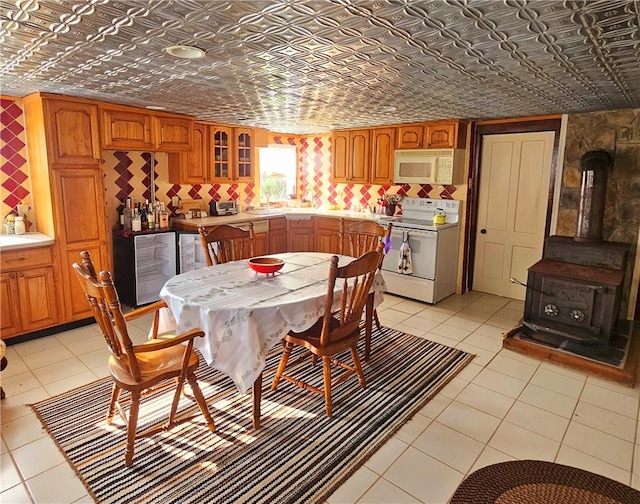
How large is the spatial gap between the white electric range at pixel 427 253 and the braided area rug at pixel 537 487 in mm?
2897

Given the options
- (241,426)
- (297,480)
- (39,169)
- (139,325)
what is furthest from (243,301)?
(39,169)

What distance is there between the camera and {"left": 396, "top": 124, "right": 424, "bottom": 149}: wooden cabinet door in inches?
198

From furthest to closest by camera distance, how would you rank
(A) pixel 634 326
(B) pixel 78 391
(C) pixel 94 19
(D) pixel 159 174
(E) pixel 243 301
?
1. (D) pixel 159 174
2. (A) pixel 634 326
3. (B) pixel 78 391
4. (E) pixel 243 301
5. (C) pixel 94 19

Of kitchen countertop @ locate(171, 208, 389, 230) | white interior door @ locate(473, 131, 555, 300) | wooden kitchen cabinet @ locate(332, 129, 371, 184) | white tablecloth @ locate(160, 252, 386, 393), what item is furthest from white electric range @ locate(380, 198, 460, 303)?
white tablecloth @ locate(160, 252, 386, 393)

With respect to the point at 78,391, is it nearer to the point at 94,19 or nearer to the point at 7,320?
the point at 7,320

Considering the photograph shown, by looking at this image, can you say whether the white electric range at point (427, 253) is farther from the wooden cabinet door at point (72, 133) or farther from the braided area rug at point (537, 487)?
the wooden cabinet door at point (72, 133)

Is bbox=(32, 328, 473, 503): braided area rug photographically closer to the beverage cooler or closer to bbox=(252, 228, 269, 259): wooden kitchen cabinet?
the beverage cooler

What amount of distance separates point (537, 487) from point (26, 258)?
399 cm

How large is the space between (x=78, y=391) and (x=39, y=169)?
2160 millimetres

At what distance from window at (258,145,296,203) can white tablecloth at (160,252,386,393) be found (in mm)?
3932

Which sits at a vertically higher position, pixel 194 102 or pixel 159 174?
pixel 194 102

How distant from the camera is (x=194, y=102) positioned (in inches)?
149

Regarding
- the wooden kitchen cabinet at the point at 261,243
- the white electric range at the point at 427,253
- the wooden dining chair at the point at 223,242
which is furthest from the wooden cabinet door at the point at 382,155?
the wooden dining chair at the point at 223,242

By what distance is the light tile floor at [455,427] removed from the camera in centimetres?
205
